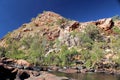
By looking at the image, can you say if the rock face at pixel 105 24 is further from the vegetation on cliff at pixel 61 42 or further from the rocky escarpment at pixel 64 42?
the vegetation on cliff at pixel 61 42

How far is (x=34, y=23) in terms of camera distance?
161 metres

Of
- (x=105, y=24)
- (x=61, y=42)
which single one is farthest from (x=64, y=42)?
(x=105, y=24)

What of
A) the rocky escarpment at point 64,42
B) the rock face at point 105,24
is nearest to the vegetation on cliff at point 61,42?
the rocky escarpment at point 64,42

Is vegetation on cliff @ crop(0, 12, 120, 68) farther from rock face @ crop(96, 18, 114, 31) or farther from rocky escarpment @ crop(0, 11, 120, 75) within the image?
rock face @ crop(96, 18, 114, 31)

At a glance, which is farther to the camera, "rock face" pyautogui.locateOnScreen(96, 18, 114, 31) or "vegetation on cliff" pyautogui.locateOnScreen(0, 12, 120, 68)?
"rock face" pyautogui.locateOnScreen(96, 18, 114, 31)

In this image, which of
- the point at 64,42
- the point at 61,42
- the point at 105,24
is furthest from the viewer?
the point at 105,24

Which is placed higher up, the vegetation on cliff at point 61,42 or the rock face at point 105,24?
the rock face at point 105,24

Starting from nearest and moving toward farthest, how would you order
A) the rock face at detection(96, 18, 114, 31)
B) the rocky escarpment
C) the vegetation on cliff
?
the rocky escarpment, the vegetation on cliff, the rock face at detection(96, 18, 114, 31)

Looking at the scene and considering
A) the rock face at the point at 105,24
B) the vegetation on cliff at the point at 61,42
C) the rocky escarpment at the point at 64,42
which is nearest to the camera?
the rocky escarpment at the point at 64,42

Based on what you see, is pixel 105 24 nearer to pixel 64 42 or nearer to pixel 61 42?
pixel 64 42

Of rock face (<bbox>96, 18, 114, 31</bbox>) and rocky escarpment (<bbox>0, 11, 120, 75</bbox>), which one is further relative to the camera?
rock face (<bbox>96, 18, 114, 31</bbox>)

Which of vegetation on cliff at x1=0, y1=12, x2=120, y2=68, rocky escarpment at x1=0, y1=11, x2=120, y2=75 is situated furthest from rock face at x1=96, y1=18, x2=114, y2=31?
vegetation on cliff at x1=0, y1=12, x2=120, y2=68

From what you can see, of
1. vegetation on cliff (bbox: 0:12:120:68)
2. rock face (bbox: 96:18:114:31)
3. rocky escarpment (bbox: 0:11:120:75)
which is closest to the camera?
rocky escarpment (bbox: 0:11:120:75)

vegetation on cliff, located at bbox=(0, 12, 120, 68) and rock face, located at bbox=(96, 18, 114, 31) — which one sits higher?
rock face, located at bbox=(96, 18, 114, 31)
